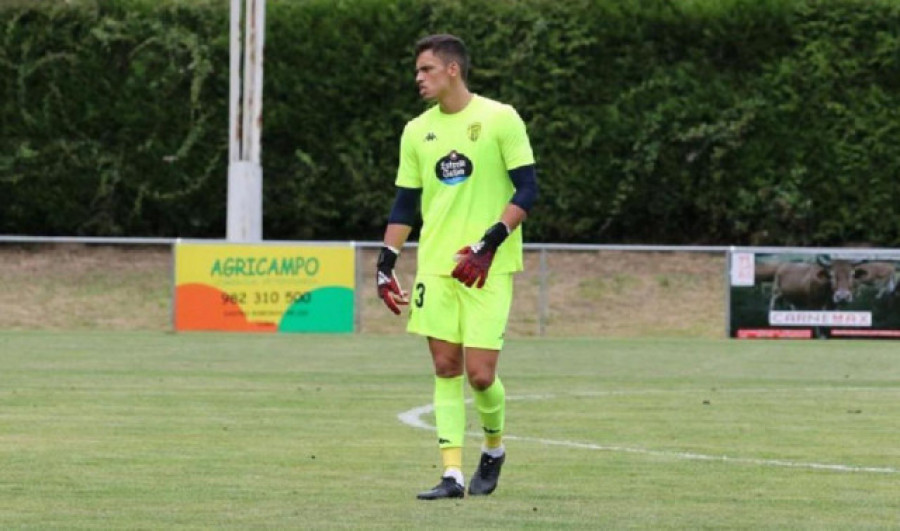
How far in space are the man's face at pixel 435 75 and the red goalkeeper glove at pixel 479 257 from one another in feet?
2.45

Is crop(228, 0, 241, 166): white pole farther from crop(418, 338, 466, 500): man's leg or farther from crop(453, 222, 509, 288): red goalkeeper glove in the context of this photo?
crop(453, 222, 509, 288): red goalkeeper glove

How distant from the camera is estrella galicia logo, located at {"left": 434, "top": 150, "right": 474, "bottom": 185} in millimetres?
11547

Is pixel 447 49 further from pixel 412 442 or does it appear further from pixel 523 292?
pixel 523 292

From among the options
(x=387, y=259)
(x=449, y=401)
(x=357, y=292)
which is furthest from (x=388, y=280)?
(x=357, y=292)

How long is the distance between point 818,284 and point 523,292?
237 inches

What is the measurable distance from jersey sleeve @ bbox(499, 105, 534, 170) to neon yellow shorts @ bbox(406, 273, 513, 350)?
1.89 feet

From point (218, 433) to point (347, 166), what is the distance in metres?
23.2

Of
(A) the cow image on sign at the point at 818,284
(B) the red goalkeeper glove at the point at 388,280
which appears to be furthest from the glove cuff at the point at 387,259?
(A) the cow image on sign at the point at 818,284

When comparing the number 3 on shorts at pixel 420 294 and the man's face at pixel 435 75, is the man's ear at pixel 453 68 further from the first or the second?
the number 3 on shorts at pixel 420 294

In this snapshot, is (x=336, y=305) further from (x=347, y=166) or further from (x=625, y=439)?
(x=625, y=439)

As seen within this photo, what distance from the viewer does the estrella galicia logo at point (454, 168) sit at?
37.9 feet

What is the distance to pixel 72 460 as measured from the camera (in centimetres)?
1327

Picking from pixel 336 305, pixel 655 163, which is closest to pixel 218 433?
pixel 336 305

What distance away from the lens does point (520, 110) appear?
3756 cm
